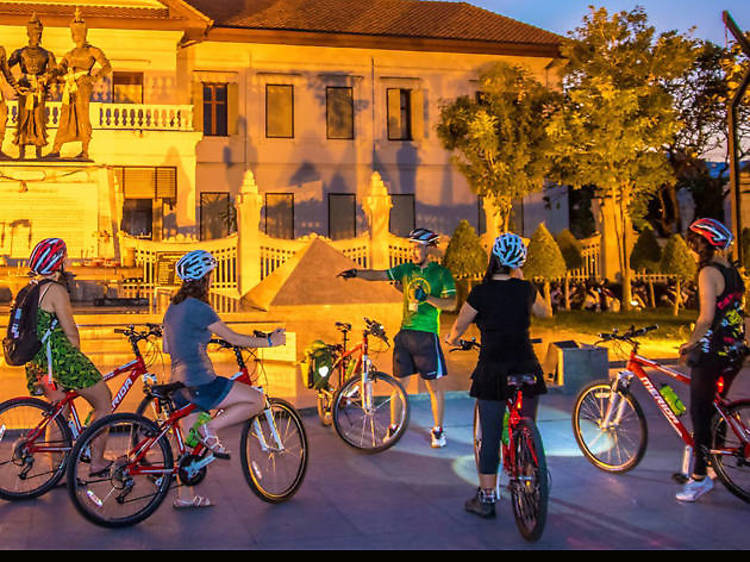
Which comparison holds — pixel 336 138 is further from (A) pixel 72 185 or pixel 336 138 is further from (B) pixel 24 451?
(B) pixel 24 451

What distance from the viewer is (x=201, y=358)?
561 centimetres

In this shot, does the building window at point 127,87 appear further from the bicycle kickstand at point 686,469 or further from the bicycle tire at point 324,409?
the bicycle kickstand at point 686,469

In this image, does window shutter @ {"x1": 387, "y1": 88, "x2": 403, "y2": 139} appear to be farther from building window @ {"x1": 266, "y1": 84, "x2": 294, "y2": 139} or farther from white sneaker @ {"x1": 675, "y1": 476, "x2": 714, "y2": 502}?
white sneaker @ {"x1": 675, "y1": 476, "x2": 714, "y2": 502}

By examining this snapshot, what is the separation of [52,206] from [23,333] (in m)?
15.9

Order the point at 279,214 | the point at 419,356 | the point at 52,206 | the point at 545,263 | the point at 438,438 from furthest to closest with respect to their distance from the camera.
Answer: the point at 279,214 → the point at 545,263 → the point at 52,206 → the point at 438,438 → the point at 419,356

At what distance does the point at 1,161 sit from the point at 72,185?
1.68 m

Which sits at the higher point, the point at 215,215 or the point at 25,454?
the point at 215,215

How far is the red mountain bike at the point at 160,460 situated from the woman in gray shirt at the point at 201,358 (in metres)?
0.09

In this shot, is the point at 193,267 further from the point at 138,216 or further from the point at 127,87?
the point at 138,216

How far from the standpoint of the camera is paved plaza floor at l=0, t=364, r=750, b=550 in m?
4.92

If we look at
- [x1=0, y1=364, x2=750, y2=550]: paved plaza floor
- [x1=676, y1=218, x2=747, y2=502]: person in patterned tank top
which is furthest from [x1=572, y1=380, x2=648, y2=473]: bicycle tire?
[x1=676, y1=218, x2=747, y2=502]: person in patterned tank top

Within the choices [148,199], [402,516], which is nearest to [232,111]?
[148,199]

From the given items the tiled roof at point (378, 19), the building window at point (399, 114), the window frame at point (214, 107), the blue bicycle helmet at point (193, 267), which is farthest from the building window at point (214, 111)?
the blue bicycle helmet at point (193, 267)

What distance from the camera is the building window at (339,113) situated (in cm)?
3278
